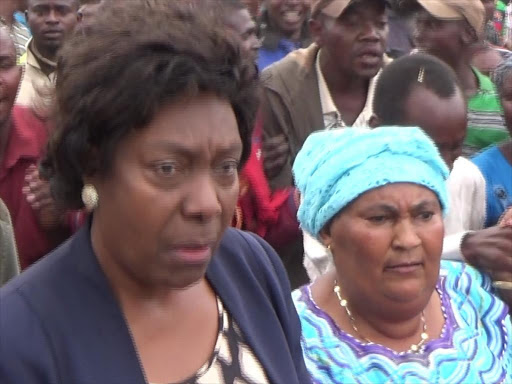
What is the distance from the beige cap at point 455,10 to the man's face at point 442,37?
0.09ft

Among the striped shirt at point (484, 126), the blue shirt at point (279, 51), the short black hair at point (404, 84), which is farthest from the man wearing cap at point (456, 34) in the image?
the blue shirt at point (279, 51)

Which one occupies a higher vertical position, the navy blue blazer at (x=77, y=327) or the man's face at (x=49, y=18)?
the man's face at (x=49, y=18)

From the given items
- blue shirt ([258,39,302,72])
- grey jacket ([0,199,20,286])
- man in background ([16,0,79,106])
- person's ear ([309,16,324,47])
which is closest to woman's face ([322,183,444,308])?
grey jacket ([0,199,20,286])

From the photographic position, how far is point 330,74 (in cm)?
376

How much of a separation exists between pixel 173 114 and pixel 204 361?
1.51ft

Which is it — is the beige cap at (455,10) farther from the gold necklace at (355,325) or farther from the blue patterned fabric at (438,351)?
the gold necklace at (355,325)

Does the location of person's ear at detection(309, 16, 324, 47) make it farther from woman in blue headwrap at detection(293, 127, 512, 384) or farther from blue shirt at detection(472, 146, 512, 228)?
woman in blue headwrap at detection(293, 127, 512, 384)

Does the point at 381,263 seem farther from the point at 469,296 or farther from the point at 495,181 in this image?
the point at 495,181

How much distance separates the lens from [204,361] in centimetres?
154

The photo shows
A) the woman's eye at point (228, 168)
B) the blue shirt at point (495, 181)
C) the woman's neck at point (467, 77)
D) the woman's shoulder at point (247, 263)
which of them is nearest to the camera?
the woman's eye at point (228, 168)

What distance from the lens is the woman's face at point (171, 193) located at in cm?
139

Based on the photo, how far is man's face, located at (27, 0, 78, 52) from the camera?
471 centimetres

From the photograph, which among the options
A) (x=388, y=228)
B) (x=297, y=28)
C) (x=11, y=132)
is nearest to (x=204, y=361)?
(x=388, y=228)

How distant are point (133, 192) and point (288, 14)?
16.2 ft
